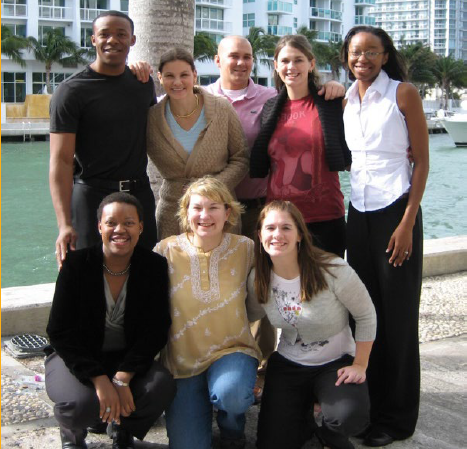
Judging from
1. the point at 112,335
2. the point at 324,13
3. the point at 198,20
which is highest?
the point at 324,13

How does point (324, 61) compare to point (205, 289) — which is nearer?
point (205, 289)

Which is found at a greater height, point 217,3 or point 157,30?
point 217,3

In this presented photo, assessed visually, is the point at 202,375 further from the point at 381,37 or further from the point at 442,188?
the point at 442,188

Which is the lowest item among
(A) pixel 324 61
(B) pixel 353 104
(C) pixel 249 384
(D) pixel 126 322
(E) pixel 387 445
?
(E) pixel 387 445

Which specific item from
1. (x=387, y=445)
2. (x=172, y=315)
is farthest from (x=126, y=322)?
(x=387, y=445)

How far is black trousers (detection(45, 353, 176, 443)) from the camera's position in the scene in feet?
11.7

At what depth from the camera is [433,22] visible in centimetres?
16250

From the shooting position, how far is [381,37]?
3949 mm

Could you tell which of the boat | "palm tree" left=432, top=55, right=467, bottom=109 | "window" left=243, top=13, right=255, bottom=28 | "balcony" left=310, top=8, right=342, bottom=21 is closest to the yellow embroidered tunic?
the boat

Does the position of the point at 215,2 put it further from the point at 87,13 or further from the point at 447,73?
the point at 447,73

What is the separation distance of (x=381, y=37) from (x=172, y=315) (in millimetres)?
1847

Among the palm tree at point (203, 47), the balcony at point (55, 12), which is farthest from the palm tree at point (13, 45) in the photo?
the palm tree at point (203, 47)

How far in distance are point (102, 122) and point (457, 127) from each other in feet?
153

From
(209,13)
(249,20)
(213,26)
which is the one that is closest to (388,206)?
(209,13)
